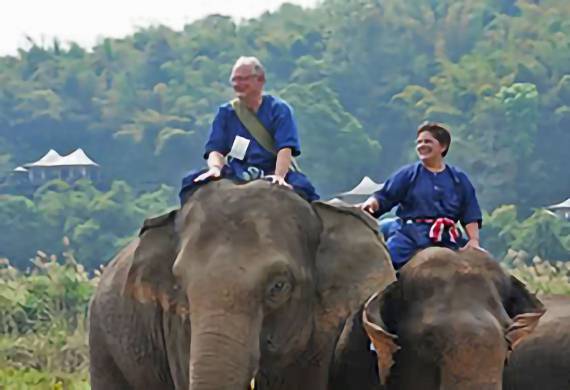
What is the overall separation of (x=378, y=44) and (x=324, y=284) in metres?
80.2

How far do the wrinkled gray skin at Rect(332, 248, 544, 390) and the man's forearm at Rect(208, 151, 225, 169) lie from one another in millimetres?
1054

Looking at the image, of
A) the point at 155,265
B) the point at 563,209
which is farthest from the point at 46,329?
the point at 563,209

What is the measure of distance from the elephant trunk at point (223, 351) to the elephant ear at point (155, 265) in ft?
1.68

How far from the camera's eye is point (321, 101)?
70938 millimetres

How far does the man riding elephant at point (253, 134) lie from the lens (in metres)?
8.63

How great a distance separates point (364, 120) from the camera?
260ft

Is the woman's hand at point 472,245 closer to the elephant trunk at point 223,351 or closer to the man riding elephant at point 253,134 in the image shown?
the man riding elephant at point 253,134

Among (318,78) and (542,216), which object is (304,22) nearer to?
(318,78)

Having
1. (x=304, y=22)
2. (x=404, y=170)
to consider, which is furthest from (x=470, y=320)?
(x=304, y=22)

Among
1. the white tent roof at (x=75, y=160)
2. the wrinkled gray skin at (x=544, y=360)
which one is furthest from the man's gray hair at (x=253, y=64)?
the white tent roof at (x=75, y=160)

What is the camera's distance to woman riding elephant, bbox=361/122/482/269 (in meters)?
8.88

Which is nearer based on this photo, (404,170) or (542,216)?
(404,170)

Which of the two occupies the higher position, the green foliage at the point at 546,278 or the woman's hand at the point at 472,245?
the woman's hand at the point at 472,245

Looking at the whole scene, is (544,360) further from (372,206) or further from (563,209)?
(563,209)
